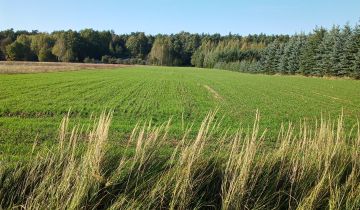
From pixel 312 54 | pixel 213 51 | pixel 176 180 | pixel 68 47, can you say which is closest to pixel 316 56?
pixel 312 54

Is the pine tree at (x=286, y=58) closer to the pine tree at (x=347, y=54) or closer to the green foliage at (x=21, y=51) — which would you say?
the pine tree at (x=347, y=54)

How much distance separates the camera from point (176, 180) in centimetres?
555

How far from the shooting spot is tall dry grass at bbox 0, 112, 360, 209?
17.6 ft

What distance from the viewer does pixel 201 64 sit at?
173 meters

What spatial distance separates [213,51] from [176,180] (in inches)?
6390

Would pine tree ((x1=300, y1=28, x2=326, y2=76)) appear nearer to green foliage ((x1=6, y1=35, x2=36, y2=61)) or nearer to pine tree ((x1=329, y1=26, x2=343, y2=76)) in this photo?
pine tree ((x1=329, y1=26, x2=343, y2=76))

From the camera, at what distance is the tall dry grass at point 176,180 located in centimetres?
537

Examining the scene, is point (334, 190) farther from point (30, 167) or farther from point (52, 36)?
point (52, 36)

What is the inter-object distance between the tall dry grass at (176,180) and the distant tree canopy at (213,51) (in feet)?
198

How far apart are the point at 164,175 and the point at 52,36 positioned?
160 m

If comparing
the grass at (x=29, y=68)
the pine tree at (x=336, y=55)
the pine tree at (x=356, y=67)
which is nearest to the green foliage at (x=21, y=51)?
the grass at (x=29, y=68)

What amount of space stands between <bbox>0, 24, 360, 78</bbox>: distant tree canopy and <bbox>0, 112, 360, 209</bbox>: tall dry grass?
198ft

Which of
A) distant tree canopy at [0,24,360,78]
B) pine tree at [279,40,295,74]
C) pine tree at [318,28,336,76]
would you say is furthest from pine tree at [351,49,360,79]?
pine tree at [279,40,295,74]

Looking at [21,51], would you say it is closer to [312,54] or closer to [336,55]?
[312,54]
